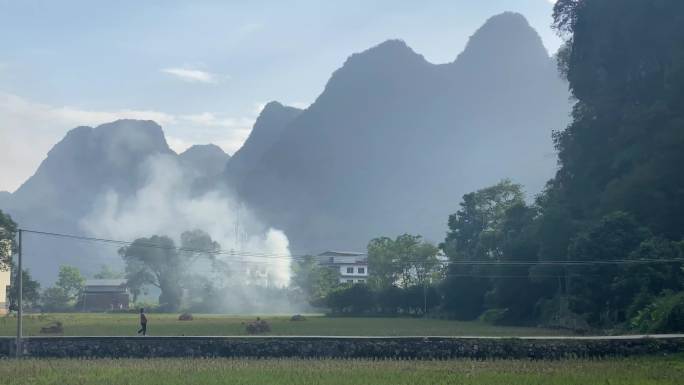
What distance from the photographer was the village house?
116m

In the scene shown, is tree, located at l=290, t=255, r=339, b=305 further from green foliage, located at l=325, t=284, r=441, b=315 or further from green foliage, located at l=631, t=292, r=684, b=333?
green foliage, located at l=631, t=292, r=684, b=333

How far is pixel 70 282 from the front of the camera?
11938cm

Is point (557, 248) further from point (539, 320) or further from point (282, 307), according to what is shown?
point (282, 307)

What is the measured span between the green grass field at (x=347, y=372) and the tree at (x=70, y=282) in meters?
94.2

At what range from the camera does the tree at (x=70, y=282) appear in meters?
119

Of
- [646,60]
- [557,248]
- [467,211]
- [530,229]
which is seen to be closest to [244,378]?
[557,248]

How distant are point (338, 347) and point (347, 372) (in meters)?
5.80

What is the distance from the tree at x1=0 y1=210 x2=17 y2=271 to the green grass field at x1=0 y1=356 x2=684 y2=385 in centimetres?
4802

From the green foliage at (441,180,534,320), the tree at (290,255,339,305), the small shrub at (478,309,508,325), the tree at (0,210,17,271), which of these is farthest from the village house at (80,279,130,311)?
the small shrub at (478,309,508,325)

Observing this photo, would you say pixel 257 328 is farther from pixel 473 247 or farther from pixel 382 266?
pixel 382 266

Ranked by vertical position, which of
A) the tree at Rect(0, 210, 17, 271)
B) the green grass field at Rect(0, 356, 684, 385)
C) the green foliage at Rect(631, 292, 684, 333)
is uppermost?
the tree at Rect(0, 210, 17, 271)

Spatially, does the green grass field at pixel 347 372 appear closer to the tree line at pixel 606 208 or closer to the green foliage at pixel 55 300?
the tree line at pixel 606 208

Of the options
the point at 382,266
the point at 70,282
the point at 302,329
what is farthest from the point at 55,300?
the point at 302,329

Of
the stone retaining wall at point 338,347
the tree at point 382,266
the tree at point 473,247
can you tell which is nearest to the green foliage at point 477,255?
the tree at point 473,247
